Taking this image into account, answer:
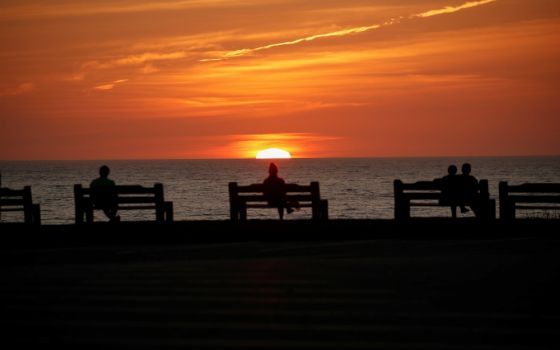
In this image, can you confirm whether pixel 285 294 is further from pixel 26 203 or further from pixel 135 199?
pixel 26 203

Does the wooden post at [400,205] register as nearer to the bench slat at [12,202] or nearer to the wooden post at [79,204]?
the wooden post at [79,204]

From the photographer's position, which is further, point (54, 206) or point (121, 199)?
point (54, 206)

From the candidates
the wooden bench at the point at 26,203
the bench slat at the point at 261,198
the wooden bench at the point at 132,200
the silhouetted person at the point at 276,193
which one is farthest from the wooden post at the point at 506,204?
the wooden bench at the point at 26,203

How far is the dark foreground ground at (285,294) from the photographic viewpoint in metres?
7.91

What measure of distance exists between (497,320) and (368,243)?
904cm

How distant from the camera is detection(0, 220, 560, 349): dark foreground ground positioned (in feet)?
25.9

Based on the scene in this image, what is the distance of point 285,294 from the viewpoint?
1028cm

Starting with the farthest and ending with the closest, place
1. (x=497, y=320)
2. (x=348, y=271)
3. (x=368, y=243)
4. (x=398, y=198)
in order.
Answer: (x=398, y=198)
(x=368, y=243)
(x=348, y=271)
(x=497, y=320)

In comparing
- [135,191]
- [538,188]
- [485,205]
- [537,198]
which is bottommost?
[485,205]

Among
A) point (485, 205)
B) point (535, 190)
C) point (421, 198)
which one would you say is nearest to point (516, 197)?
point (535, 190)

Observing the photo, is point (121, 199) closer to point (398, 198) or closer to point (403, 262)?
point (398, 198)

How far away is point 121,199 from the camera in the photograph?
22.9 metres

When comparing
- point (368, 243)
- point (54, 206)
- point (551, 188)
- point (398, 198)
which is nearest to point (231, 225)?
point (398, 198)

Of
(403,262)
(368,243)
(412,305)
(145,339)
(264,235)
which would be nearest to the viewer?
(145,339)
